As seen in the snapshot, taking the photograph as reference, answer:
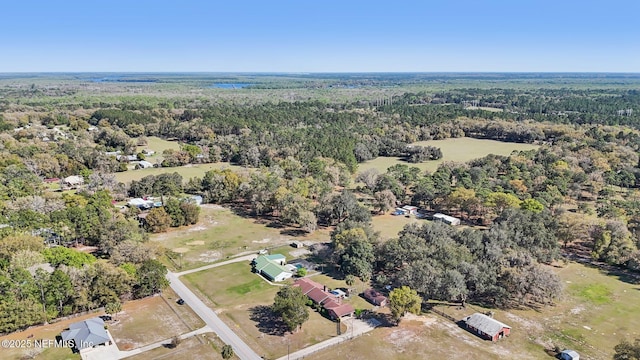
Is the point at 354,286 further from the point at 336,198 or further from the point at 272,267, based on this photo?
the point at 336,198

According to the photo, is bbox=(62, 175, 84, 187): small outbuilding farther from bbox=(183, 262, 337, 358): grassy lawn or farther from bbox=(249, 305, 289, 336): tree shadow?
bbox=(249, 305, 289, 336): tree shadow

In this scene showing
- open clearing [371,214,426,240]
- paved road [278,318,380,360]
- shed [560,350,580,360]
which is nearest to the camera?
shed [560,350,580,360]

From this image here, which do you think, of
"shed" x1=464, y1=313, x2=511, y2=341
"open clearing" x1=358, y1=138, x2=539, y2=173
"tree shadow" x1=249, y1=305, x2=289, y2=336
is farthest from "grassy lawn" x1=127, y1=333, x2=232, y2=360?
"open clearing" x1=358, y1=138, x2=539, y2=173

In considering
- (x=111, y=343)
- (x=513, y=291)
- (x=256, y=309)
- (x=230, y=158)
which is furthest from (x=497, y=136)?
(x=111, y=343)

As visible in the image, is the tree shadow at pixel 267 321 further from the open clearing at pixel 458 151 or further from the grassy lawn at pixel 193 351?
the open clearing at pixel 458 151

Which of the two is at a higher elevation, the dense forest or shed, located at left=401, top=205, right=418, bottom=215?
the dense forest

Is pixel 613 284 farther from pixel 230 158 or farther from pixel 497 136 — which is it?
pixel 497 136

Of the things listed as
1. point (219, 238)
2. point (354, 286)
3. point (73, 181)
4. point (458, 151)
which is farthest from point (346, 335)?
point (458, 151)
